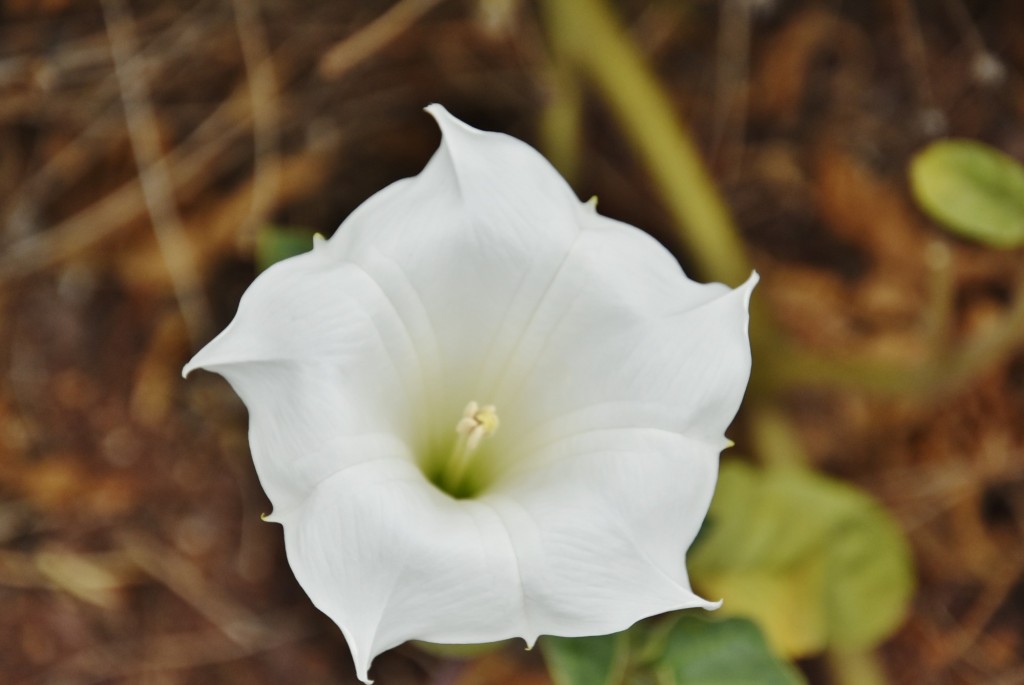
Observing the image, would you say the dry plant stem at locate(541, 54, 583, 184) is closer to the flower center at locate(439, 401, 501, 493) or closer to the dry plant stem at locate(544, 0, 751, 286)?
the dry plant stem at locate(544, 0, 751, 286)

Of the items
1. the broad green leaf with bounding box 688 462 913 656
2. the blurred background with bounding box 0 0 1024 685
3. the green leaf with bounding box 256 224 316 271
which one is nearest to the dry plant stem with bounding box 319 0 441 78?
the blurred background with bounding box 0 0 1024 685

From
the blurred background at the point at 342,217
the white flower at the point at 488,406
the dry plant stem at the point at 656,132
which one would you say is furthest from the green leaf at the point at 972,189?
the white flower at the point at 488,406

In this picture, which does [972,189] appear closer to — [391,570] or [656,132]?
→ [656,132]

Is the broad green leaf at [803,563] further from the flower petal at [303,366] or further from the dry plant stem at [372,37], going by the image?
the dry plant stem at [372,37]

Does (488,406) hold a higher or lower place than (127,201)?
lower

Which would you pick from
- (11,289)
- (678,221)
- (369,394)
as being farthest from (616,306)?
(11,289)

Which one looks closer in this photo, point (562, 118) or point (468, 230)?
point (468, 230)

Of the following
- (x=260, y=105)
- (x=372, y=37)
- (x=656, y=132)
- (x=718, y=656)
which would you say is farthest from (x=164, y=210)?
(x=718, y=656)
